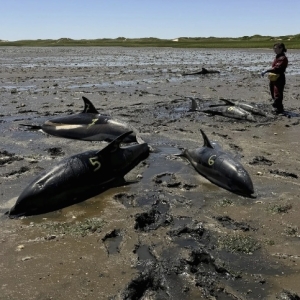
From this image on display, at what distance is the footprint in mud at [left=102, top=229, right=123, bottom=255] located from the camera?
5690 millimetres

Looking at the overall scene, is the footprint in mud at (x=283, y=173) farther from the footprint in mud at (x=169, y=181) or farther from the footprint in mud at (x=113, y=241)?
the footprint in mud at (x=113, y=241)

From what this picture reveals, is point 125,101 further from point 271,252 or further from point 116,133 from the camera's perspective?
point 271,252

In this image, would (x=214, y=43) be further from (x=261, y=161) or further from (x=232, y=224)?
(x=232, y=224)

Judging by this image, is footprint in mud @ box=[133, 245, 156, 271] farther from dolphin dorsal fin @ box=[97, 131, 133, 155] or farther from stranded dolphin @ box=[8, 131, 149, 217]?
dolphin dorsal fin @ box=[97, 131, 133, 155]

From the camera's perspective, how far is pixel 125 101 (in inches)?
695

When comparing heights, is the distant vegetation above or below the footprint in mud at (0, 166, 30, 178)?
below

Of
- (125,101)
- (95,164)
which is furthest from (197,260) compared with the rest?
(125,101)

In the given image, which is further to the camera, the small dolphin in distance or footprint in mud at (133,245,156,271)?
the small dolphin in distance

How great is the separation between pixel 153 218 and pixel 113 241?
944 millimetres

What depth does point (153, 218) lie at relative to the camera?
667 centimetres

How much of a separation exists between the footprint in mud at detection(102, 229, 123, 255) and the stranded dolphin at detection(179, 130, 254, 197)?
7.82ft

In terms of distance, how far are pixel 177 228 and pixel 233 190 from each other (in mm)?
1699

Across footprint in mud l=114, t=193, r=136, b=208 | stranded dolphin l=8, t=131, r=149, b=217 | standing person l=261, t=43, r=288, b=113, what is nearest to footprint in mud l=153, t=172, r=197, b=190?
stranded dolphin l=8, t=131, r=149, b=217

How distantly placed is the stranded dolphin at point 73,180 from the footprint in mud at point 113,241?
1.24 meters
